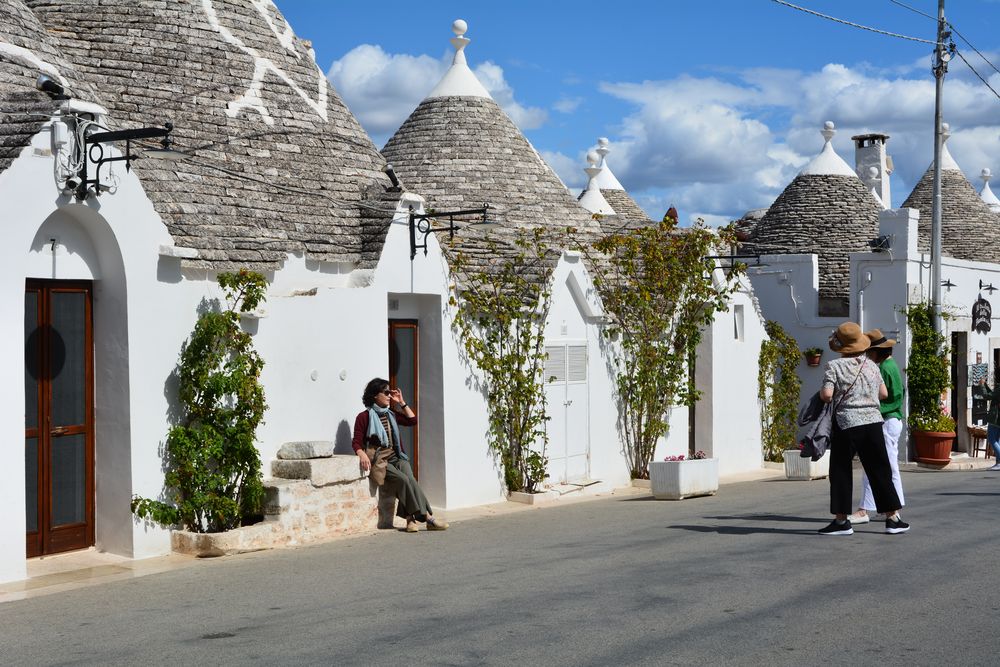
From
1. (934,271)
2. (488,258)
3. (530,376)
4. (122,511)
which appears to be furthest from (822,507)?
(934,271)

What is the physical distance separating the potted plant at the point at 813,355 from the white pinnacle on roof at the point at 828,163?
5321mm

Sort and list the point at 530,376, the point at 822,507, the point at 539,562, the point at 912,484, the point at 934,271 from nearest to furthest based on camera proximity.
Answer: the point at 539,562, the point at 822,507, the point at 530,376, the point at 912,484, the point at 934,271

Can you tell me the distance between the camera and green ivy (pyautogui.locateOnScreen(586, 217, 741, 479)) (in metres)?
17.3

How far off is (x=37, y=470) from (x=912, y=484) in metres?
12.1

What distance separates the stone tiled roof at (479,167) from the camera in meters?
17.8

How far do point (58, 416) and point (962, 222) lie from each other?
2641 centimetres

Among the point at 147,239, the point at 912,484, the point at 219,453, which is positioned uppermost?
the point at 147,239

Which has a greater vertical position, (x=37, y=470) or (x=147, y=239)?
(x=147, y=239)

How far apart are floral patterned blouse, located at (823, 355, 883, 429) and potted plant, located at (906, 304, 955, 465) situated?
513 inches

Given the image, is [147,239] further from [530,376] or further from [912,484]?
[912,484]

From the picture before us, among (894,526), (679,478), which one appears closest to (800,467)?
(679,478)

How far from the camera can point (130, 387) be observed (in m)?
10.3

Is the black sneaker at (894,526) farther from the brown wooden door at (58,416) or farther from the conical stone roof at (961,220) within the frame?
the conical stone roof at (961,220)

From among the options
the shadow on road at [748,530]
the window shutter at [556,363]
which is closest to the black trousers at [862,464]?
the shadow on road at [748,530]
